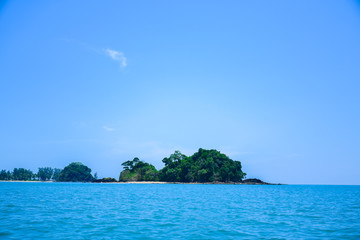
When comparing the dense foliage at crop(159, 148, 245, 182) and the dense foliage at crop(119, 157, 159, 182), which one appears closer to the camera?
the dense foliage at crop(159, 148, 245, 182)

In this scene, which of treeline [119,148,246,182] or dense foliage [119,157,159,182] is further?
dense foliage [119,157,159,182]

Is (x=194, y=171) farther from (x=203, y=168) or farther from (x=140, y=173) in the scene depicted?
(x=140, y=173)

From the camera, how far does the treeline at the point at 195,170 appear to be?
557 ft

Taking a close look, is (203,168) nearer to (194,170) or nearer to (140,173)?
(194,170)

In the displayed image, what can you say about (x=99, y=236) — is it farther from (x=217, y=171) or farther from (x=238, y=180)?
(x=238, y=180)

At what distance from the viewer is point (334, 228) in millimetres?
21969

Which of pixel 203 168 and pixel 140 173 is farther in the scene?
pixel 140 173

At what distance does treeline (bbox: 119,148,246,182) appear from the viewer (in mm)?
169750

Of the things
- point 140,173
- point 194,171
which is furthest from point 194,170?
point 140,173

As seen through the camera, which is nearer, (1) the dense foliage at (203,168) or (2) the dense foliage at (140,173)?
(1) the dense foliage at (203,168)

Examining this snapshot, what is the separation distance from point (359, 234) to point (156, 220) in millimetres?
15911

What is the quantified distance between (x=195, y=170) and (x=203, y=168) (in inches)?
208

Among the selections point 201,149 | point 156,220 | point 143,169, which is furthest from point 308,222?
point 143,169

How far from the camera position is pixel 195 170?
171625 mm
